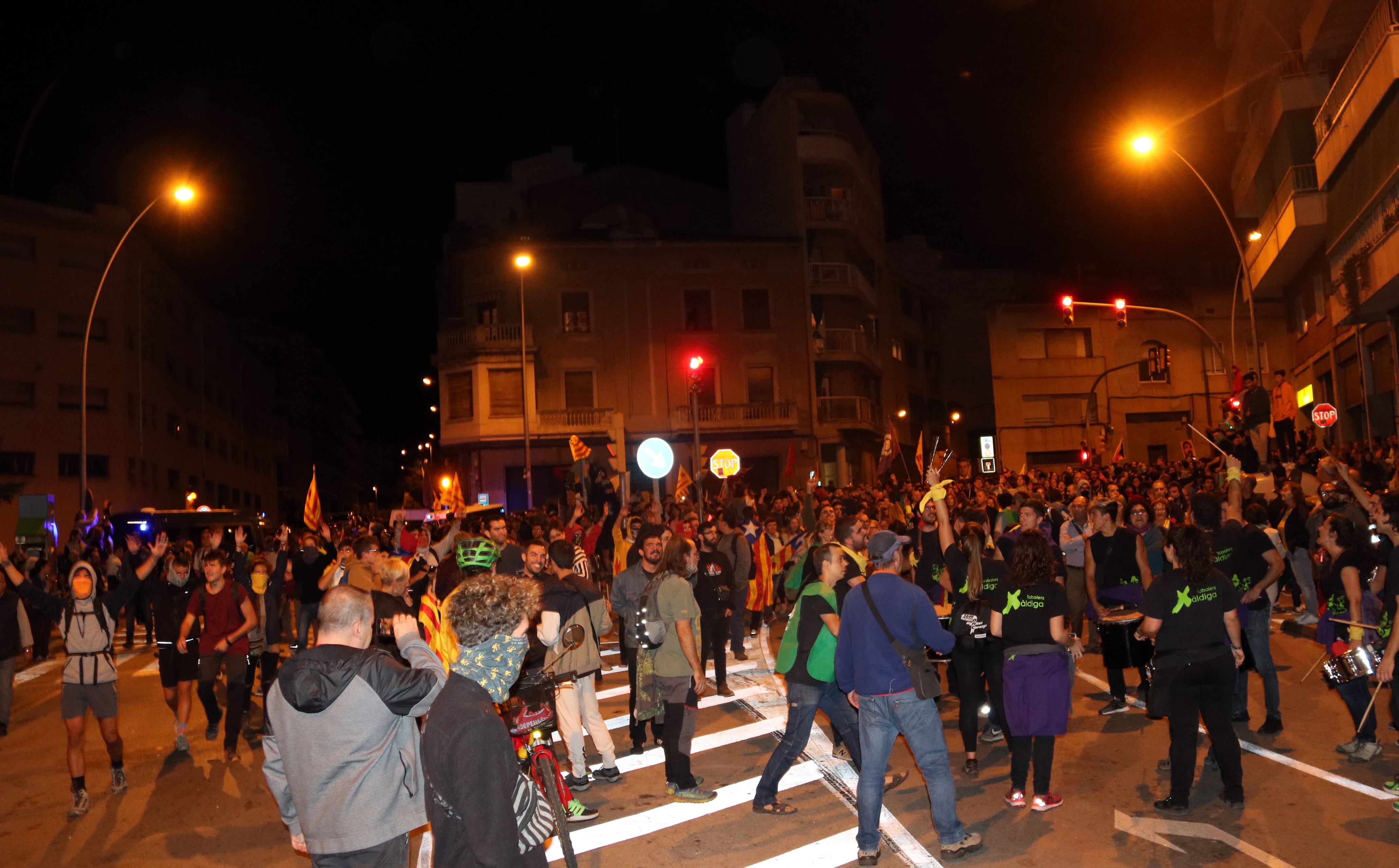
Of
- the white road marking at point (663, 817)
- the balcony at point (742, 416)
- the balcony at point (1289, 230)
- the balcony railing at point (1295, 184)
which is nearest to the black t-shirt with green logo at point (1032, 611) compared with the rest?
the white road marking at point (663, 817)

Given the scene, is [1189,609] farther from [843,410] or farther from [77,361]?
[77,361]

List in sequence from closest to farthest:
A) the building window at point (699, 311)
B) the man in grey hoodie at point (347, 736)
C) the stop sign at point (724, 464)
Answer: the man in grey hoodie at point (347, 736)
the stop sign at point (724, 464)
the building window at point (699, 311)

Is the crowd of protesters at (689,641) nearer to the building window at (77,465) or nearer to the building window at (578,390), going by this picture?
the building window at (578,390)

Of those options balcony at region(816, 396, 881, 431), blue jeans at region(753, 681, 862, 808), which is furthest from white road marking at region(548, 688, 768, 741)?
balcony at region(816, 396, 881, 431)

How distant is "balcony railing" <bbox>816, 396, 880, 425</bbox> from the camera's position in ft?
145

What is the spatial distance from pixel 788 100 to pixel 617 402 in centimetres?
1438

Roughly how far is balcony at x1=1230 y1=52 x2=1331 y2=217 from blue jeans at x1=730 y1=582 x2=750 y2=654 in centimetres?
2375

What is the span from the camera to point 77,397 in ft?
129

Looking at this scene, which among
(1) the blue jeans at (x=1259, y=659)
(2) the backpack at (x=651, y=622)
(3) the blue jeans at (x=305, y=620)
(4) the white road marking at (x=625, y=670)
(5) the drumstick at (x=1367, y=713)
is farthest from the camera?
(4) the white road marking at (x=625, y=670)

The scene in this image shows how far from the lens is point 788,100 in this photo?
147 ft

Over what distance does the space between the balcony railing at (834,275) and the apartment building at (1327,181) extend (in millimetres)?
14435

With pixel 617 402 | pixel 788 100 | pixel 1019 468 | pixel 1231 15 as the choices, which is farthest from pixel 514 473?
pixel 1231 15

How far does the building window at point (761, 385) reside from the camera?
4381 centimetres

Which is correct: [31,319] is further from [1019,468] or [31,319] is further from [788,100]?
[1019,468]
